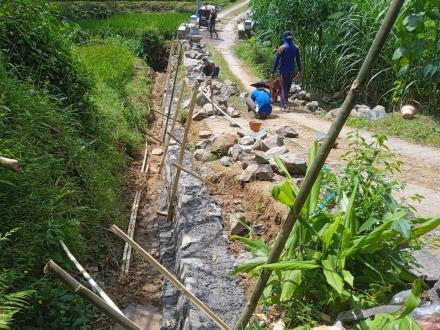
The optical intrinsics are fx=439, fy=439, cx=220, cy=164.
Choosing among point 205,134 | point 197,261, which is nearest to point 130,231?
point 197,261

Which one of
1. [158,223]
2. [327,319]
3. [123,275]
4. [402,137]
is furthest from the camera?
[402,137]

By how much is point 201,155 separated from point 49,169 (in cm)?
241

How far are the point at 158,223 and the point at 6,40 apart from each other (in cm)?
281

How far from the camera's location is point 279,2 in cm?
1236

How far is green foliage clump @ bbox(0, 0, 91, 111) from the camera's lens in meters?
4.89

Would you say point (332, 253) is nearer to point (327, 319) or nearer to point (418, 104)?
point (327, 319)

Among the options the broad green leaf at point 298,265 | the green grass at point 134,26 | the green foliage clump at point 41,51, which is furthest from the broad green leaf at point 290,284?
the green grass at point 134,26

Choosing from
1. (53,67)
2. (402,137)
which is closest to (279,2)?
(402,137)

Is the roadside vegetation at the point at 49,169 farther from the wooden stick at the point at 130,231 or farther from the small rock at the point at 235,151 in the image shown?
the small rock at the point at 235,151

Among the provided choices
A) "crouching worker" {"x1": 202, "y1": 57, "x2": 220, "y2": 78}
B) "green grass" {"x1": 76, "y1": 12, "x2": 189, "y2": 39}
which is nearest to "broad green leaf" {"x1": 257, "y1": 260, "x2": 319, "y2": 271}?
"crouching worker" {"x1": 202, "y1": 57, "x2": 220, "y2": 78}

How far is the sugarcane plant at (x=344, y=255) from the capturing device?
2.46 m

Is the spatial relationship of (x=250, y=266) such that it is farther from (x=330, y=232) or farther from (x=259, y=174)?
(x=259, y=174)

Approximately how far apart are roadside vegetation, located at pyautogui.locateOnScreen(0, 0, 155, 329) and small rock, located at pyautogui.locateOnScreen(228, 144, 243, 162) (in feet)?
5.10

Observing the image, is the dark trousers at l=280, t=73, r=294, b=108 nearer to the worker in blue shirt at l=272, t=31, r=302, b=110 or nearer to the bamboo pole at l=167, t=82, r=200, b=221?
the worker in blue shirt at l=272, t=31, r=302, b=110
